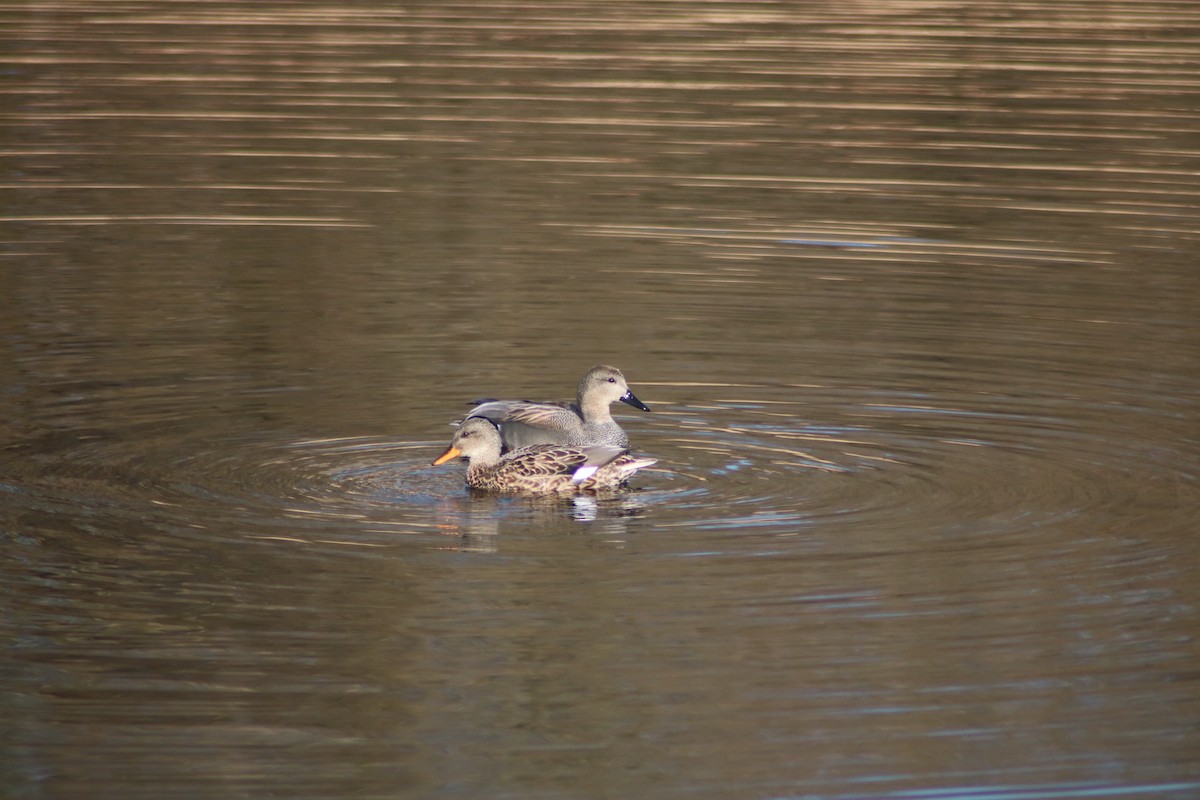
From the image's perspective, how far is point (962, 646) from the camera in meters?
8.57

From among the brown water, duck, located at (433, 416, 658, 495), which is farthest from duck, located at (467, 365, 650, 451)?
duck, located at (433, 416, 658, 495)

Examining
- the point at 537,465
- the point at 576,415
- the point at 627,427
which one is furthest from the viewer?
the point at 627,427

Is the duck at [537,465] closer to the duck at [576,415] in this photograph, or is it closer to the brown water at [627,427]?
the brown water at [627,427]

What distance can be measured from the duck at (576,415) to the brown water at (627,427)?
44 cm

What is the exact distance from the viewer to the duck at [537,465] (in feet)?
35.9

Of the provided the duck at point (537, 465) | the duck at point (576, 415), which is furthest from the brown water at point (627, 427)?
the duck at point (576, 415)

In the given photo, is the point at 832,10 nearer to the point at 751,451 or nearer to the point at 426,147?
the point at 426,147

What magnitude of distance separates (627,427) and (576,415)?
880 millimetres

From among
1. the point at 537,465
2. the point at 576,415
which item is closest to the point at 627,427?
the point at 576,415

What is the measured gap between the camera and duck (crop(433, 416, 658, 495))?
11.0 meters

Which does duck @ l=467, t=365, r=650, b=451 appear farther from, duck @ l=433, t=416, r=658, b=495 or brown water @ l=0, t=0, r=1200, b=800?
duck @ l=433, t=416, r=658, b=495

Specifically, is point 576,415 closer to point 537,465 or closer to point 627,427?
point 627,427

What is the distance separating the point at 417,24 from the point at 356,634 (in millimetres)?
26756

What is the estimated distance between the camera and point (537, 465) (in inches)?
432
